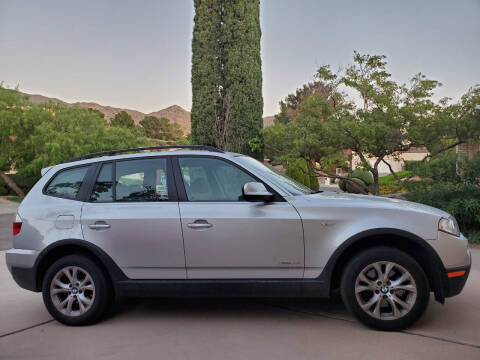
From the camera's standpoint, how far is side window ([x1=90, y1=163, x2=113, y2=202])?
15.1 feet

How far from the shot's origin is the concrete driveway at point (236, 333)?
3693 millimetres

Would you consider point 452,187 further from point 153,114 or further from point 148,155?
point 153,114

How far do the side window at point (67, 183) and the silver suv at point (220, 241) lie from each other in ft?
0.05

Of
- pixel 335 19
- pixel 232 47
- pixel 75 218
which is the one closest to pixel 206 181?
pixel 75 218

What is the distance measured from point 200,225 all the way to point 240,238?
1.29ft

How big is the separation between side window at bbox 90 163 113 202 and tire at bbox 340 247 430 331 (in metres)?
2.43

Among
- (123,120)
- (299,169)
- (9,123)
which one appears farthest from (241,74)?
(123,120)

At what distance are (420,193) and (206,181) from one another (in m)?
6.96

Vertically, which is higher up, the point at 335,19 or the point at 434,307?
the point at 335,19

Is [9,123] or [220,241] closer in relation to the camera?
[220,241]

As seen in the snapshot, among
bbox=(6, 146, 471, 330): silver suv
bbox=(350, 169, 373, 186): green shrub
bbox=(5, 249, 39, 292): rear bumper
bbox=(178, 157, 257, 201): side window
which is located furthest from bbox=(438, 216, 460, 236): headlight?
bbox=(350, 169, 373, 186): green shrub

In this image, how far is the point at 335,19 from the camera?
45.1 ft

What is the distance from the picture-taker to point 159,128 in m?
87.9

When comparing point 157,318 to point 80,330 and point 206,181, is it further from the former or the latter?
point 206,181
